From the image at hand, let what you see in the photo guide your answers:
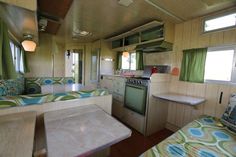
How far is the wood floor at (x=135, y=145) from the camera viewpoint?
1.89 m

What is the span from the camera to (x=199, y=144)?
1200mm

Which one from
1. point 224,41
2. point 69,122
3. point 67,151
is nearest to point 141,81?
point 224,41

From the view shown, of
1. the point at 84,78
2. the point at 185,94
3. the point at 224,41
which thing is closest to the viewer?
the point at 224,41

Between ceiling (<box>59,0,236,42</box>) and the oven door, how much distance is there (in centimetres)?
140

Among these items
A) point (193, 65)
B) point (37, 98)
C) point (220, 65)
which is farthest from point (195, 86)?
point (37, 98)

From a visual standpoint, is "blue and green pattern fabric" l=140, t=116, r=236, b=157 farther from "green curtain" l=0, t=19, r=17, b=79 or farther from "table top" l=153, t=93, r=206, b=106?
"green curtain" l=0, t=19, r=17, b=79

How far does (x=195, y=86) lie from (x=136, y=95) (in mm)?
1162

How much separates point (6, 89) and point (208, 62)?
3.63m

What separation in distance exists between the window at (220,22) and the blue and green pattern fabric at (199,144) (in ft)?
5.24

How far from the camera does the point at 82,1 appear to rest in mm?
1835

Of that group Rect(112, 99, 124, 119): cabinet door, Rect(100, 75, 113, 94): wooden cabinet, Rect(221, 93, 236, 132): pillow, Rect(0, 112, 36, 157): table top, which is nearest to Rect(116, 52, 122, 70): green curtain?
Rect(100, 75, 113, 94): wooden cabinet

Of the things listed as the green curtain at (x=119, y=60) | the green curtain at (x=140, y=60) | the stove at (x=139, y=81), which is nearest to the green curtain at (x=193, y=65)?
the stove at (x=139, y=81)

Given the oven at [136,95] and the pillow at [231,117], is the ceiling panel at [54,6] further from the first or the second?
the pillow at [231,117]

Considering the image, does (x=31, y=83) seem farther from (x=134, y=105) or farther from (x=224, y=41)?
(x=224, y=41)
